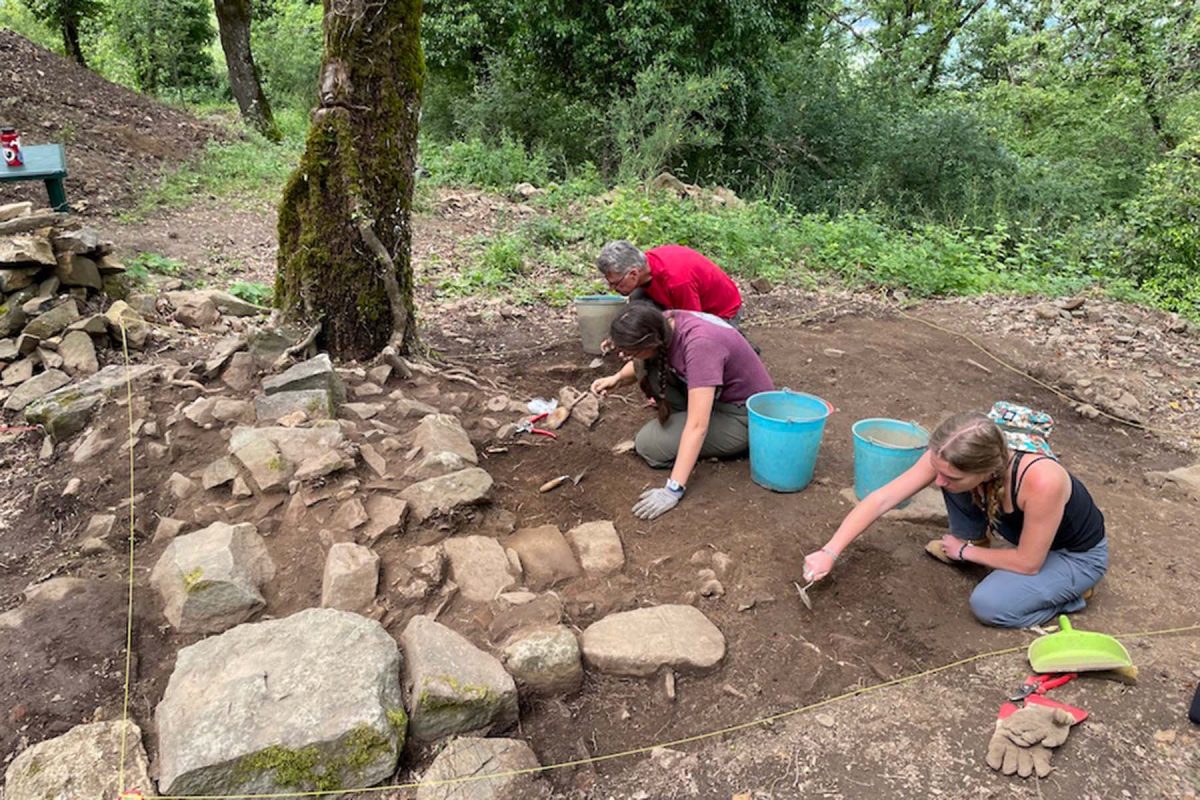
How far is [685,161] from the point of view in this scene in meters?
10.7

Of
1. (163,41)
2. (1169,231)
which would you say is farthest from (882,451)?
(163,41)

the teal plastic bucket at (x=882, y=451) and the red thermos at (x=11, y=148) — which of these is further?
the red thermos at (x=11, y=148)

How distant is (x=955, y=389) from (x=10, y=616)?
455cm

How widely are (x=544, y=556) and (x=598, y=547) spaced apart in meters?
0.21

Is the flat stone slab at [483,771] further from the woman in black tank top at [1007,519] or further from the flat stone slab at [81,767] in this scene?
the woman in black tank top at [1007,519]

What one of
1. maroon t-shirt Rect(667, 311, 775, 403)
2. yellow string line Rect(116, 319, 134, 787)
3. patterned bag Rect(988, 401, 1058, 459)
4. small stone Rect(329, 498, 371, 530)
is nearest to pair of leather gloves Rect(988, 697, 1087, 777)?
patterned bag Rect(988, 401, 1058, 459)

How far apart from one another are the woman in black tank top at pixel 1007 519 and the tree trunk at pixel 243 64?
443 inches

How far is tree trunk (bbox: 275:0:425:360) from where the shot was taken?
3568mm

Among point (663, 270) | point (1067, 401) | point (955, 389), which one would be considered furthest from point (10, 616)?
point (1067, 401)

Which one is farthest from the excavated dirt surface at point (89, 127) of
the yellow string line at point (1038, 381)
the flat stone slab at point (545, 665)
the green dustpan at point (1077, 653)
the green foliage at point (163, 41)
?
the green dustpan at point (1077, 653)

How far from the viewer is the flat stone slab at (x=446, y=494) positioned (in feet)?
9.10

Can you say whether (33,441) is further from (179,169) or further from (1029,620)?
(179,169)

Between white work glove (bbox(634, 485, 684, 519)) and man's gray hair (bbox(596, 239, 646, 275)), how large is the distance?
4.13 feet

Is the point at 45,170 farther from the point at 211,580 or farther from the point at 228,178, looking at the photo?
the point at 211,580
